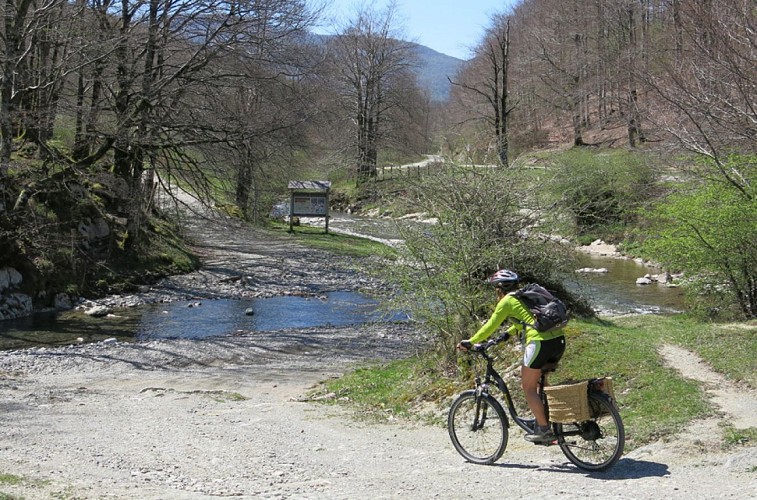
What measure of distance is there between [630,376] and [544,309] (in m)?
3.05

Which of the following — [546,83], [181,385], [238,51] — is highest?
[546,83]

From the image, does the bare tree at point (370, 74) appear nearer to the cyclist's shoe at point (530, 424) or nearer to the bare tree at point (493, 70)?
the bare tree at point (493, 70)

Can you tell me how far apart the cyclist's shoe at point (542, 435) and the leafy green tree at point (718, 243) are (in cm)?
895

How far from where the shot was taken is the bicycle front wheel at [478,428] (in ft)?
23.2

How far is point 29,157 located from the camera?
78.4 ft

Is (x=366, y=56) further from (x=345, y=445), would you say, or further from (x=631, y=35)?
(x=345, y=445)

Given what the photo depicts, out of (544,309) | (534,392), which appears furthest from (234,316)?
(544,309)

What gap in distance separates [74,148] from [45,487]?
66.0ft

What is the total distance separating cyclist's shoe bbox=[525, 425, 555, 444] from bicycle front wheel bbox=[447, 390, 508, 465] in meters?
0.28

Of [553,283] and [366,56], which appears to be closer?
[553,283]

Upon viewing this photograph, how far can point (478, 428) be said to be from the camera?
7297 mm

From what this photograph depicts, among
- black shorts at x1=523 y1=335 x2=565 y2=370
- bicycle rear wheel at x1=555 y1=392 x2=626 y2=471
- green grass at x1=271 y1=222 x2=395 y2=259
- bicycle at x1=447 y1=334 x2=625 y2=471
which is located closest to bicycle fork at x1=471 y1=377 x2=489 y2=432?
bicycle at x1=447 y1=334 x2=625 y2=471

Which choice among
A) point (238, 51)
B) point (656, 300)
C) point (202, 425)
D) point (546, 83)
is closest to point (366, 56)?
point (546, 83)

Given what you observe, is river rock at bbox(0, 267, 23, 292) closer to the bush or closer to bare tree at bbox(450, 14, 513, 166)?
the bush
